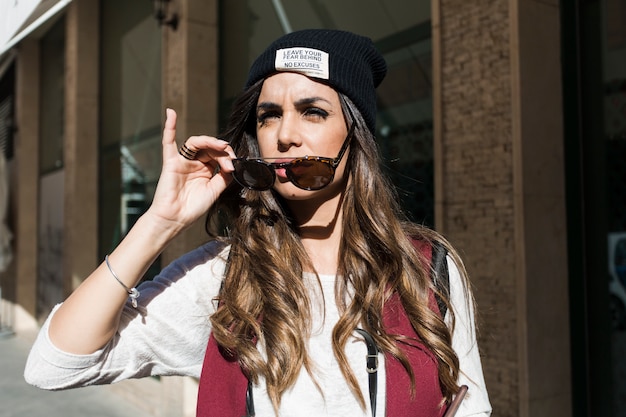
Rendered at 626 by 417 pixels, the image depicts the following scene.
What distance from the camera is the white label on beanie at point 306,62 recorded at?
178 centimetres

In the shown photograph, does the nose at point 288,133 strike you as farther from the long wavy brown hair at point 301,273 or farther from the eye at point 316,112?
the long wavy brown hair at point 301,273

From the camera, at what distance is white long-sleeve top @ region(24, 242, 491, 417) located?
5.09 feet

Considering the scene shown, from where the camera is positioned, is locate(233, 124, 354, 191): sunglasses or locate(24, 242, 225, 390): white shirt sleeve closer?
locate(24, 242, 225, 390): white shirt sleeve

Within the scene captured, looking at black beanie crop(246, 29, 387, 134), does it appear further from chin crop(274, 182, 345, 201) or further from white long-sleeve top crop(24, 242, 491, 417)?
white long-sleeve top crop(24, 242, 491, 417)

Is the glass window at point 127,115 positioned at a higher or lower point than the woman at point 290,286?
higher

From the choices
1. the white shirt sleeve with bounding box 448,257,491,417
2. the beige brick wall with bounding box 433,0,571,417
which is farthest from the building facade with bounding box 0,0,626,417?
the white shirt sleeve with bounding box 448,257,491,417

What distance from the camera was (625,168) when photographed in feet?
→ 14.0

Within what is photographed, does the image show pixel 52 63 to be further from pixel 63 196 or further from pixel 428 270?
pixel 428 270

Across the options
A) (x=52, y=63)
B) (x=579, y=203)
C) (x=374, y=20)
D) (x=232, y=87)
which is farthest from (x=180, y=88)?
(x=52, y=63)

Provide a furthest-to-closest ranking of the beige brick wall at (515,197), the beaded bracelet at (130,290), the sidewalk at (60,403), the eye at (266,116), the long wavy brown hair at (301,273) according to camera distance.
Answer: the sidewalk at (60,403) → the beige brick wall at (515,197) → the eye at (266,116) → the long wavy brown hair at (301,273) → the beaded bracelet at (130,290)

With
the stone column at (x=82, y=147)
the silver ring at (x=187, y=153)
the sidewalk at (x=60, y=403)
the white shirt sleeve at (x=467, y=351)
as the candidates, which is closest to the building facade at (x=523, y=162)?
the white shirt sleeve at (x=467, y=351)

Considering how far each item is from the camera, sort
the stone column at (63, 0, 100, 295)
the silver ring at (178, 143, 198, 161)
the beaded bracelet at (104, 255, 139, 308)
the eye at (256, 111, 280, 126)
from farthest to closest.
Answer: the stone column at (63, 0, 100, 295) → the eye at (256, 111, 280, 126) → the silver ring at (178, 143, 198, 161) → the beaded bracelet at (104, 255, 139, 308)

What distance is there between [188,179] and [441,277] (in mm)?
807

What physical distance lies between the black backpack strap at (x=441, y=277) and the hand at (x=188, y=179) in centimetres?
68
